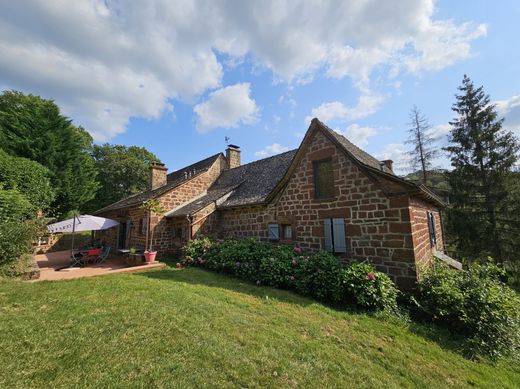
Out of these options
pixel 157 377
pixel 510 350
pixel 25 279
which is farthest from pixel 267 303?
pixel 25 279

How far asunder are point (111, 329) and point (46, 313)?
6.20ft

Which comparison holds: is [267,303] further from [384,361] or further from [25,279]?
[25,279]

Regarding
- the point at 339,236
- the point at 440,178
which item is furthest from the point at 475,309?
the point at 440,178

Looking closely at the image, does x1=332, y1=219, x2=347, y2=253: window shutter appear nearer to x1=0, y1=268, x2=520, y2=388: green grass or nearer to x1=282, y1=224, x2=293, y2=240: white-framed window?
x1=282, y1=224, x2=293, y2=240: white-framed window

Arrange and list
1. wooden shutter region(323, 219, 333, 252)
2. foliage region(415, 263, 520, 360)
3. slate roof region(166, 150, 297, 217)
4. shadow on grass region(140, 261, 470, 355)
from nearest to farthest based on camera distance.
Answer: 1. foliage region(415, 263, 520, 360)
2. shadow on grass region(140, 261, 470, 355)
3. wooden shutter region(323, 219, 333, 252)
4. slate roof region(166, 150, 297, 217)

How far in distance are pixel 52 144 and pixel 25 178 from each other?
10497mm

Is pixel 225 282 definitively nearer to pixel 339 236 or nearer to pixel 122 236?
pixel 339 236

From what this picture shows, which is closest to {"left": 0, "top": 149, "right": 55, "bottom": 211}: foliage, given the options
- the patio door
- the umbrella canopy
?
the umbrella canopy

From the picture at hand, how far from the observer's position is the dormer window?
348 inches

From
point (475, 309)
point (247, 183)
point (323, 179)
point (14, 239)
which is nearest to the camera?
point (475, 309)

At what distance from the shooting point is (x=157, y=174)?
18172 millimetres

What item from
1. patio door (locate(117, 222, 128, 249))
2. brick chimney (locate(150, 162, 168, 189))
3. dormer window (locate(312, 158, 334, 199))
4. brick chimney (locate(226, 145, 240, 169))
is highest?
brick chimney (locate(226, 145, 240, 169))

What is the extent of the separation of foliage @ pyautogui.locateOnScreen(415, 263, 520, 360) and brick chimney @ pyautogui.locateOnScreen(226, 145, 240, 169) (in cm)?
1493

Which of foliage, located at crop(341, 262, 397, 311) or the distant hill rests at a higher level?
the distant hill
